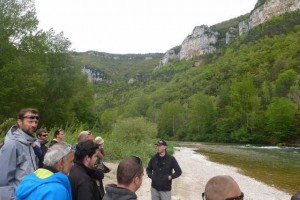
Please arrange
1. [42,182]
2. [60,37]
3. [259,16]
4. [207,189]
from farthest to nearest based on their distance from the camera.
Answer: [259,16], [60,37], [42,182], [207,189]

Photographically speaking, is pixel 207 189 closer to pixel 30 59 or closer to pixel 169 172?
pixel 169 172

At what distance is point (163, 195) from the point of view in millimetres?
6812

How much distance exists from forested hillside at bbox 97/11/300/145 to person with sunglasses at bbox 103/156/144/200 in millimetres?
37450

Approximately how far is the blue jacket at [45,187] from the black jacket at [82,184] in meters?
0.44

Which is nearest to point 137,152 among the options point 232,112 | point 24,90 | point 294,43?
point 24,90

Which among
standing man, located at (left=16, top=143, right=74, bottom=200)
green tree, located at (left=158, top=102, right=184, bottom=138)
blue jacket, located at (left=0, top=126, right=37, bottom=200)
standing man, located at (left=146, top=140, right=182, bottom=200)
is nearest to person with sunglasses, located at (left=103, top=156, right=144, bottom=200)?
standing man, located at (left=16, top=143, right=74, bottom=200)

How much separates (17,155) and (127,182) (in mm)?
1495

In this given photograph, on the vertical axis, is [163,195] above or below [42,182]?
below

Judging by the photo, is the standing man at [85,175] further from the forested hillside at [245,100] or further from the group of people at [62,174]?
the forested hillside at [245,100]

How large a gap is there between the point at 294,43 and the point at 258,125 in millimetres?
41918

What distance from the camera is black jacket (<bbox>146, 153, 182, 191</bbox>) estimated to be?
22.4ft

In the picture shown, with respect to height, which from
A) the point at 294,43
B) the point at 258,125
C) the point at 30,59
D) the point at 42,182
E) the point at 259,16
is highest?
the point at 259,16

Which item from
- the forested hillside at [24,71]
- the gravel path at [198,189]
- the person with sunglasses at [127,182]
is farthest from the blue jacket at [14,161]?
the forested hillside at [24,71]

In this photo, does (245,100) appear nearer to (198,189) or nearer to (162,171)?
(198,189)
